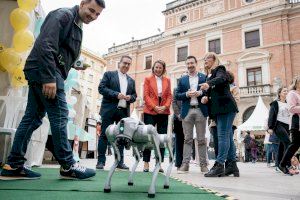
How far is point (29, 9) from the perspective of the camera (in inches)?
167

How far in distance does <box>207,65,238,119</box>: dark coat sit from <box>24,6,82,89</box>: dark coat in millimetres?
1919

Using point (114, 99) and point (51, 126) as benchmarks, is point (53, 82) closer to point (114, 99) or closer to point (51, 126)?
point (51, 126)

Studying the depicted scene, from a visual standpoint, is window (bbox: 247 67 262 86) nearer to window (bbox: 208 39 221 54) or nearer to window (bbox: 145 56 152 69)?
window (bbox: 208 39 221 54)

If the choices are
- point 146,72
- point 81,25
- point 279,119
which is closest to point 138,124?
point 81,25

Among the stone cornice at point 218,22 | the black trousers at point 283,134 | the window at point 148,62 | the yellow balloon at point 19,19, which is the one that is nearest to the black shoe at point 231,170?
the black trousers at point 283,134

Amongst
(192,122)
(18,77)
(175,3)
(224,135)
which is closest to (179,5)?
(175,3)

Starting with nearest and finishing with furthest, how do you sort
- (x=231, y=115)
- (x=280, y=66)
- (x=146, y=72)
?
(x=231, y=115) → (x=280, y=66) → (x=146, y=72)

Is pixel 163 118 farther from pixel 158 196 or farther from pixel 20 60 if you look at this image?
pixel 158 196

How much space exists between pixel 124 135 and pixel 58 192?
64 centimetres

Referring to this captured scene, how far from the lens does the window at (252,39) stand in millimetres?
20547

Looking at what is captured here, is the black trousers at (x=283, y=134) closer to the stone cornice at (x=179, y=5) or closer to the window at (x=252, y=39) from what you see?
the window at (x=252, y=39)

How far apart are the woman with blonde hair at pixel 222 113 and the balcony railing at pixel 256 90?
52.2ft

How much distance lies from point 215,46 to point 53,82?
69.7ft

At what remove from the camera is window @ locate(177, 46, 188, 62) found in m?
24.0
